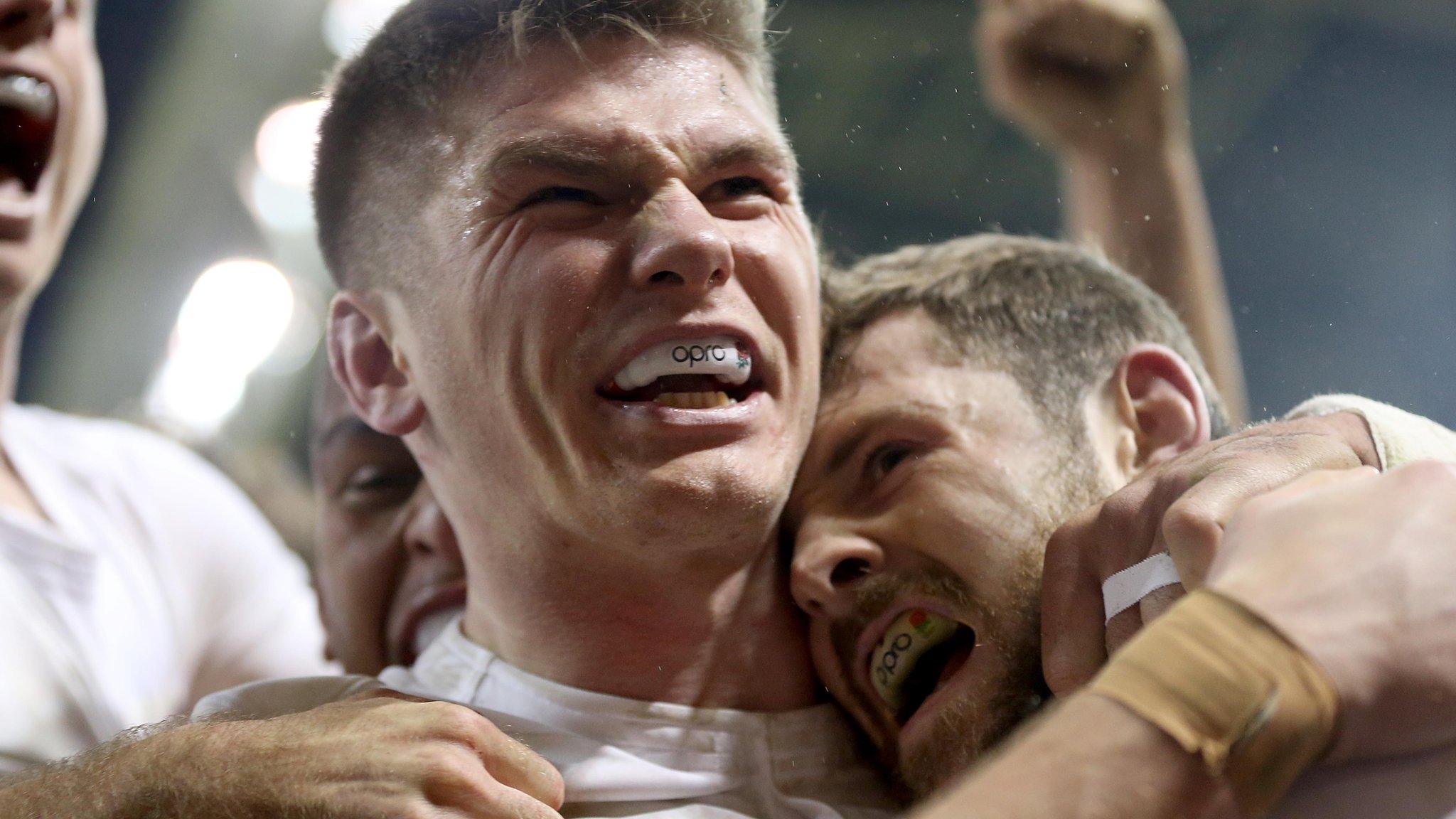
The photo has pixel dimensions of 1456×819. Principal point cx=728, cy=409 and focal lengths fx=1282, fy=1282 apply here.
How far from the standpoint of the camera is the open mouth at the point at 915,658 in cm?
84

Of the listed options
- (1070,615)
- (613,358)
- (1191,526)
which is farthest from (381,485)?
(1191,526)

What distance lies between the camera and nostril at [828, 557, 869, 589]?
2.84 feet

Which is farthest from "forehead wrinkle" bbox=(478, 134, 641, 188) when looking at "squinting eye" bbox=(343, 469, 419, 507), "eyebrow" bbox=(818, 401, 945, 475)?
"squinting eye" bbox=(343, 469, 419, 507)

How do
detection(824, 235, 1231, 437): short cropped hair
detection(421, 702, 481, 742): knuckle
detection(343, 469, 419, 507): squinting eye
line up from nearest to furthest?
detection(421, 702, 481, 742): knuckle, detection(824, 235, 1231, 437): short cropped hair, detection(343, 469, 419, 507): squinting eye

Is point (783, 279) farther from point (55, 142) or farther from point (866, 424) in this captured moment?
point (55, 142)

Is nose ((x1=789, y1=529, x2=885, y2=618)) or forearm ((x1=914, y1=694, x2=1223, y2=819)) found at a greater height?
forearm ((x1=914, y1=694, x2=1223, y2=819))

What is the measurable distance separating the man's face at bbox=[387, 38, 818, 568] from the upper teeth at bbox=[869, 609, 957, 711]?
0.11 m

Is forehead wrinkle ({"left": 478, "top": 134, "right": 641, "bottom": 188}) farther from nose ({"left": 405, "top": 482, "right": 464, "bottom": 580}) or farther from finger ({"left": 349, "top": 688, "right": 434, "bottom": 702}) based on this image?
nose ({"left": 405, "top": 482, "right": 464, "bottom": 580})

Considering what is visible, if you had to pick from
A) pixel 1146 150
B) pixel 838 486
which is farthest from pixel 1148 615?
pixel 1146 150

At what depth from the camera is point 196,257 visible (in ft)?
4.39

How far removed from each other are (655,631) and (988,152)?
0.45 metres

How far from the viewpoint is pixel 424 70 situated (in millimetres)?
853

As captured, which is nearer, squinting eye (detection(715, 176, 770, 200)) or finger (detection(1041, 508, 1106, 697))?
finger (detection(1041, 508, 1106, 697))

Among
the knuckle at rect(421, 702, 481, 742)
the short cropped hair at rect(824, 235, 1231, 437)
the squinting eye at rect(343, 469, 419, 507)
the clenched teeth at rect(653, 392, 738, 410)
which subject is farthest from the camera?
the squinting eye at rect(343, 469, 419, 507)
